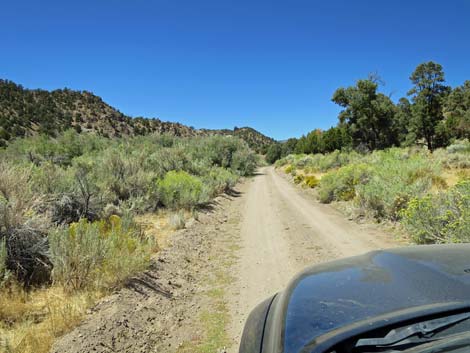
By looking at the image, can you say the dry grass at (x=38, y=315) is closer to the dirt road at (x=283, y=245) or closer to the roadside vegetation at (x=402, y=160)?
the dirt road at (x=283, y=245)

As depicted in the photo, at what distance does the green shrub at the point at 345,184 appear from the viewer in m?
13.4

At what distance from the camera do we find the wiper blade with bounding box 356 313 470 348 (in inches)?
50.6

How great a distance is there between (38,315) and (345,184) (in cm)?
1270

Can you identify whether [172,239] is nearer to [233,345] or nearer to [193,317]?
[193,317]

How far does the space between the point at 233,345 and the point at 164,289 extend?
191cm

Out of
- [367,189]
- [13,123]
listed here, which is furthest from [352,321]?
[13,123]

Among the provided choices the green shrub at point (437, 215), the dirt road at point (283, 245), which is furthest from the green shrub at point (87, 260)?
the green shrub at point (437, 215)

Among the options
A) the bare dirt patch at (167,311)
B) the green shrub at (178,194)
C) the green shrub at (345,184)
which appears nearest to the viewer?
the bare dirt patch at (167,311)

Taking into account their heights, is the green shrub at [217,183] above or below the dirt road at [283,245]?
above

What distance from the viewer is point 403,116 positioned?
154 feet

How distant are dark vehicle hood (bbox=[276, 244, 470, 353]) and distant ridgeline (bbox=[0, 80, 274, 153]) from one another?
93.5ft

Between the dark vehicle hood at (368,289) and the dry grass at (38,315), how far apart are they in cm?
296

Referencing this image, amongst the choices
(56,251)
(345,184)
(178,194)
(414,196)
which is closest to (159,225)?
(178,194)

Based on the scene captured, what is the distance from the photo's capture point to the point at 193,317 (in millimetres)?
4527
